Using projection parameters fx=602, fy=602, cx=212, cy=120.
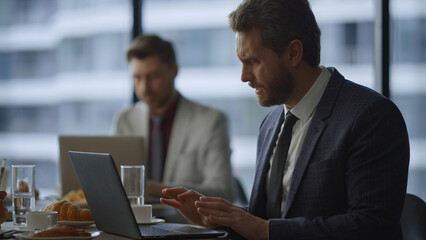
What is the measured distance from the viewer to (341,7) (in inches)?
160

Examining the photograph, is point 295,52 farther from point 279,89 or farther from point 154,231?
point 154,231

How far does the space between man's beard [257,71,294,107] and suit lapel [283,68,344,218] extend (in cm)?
15

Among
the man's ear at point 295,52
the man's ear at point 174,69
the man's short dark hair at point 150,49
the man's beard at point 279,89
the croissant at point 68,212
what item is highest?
the man's short dark hair at point 150,49

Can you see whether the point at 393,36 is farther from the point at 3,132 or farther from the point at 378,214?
the point at 3,132

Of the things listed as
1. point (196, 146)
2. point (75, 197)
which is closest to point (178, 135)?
point (196, 146)

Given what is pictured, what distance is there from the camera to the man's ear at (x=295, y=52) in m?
2.17

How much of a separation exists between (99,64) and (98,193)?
287 cm

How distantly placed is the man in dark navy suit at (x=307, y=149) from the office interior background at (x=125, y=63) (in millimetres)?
1831

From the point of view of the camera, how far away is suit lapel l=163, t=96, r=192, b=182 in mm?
3559

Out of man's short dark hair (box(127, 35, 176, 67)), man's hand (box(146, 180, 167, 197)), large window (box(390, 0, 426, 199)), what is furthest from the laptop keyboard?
large window (box(390, 0, 426, 199))

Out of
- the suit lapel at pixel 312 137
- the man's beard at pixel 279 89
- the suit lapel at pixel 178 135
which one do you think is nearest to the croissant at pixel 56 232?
the suit lapel at pixel 312 137

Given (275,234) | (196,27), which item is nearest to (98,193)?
(275,234)

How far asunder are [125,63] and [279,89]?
8.15 feet

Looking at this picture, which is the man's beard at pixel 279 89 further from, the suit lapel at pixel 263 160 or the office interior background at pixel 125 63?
the office interior background at pixel 125 63
